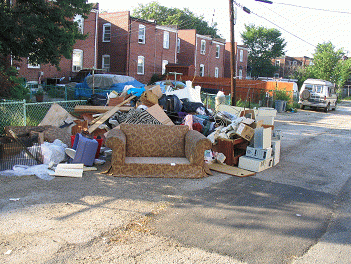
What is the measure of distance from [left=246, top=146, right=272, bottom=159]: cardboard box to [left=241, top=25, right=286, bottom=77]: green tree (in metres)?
58.0

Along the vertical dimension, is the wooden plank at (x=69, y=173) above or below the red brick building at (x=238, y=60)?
below

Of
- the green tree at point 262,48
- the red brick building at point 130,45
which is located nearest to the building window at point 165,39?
the red brick building at point 130,45

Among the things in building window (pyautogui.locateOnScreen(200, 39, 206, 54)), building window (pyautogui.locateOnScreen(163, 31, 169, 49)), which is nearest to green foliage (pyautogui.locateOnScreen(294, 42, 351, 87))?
building window (pyautogui.locateOnScreen(200, 39, 206, 54))

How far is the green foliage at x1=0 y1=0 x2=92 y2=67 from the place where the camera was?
10.4m

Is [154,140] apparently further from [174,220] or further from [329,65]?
[329,65]

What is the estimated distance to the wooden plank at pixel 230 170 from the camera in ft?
25.0

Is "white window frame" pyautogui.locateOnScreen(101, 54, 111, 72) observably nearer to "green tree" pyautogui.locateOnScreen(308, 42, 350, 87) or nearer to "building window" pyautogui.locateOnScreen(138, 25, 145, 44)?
"building window" pyautogui.locateOnScreen(138, 25, 145, 44)

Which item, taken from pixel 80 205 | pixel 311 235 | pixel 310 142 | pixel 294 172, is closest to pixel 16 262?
pixel 80 205

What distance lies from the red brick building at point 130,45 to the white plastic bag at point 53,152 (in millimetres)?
23965

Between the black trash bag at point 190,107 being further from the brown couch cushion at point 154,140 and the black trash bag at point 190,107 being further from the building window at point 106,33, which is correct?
the building window at point 106,33

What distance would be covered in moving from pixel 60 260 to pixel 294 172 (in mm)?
6333

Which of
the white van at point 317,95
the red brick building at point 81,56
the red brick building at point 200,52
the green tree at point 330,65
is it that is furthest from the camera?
the green tree at point 330,65

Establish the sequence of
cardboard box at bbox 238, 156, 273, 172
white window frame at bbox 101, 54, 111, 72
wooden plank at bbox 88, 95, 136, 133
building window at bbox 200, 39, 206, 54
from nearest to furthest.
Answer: cardboard box at bbox 238, 156, 273, 172
wooden plank at bbox 88, 95, 136, 133
white window frame at bbox 101, 54, 111, 72
building window at bbox 200, 39, 206, 54

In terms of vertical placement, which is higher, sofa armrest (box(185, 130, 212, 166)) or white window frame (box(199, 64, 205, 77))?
white window frame (box(199, 64, 205, 77))
